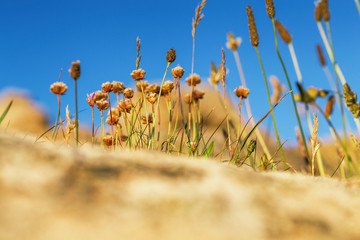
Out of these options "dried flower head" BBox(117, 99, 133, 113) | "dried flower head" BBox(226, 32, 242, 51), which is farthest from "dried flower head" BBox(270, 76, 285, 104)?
"dried flower head" BBox(117, 99, 133, 113)

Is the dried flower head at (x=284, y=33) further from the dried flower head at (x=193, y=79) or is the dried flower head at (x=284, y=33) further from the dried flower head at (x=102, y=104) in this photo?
the dried flower head at (x=102, y=104)

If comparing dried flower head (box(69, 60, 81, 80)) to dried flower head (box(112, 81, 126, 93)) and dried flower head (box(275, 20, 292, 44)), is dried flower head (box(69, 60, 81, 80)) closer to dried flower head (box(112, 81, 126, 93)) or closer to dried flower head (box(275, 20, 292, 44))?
dried flower head (box(112, 81, 126, 93))

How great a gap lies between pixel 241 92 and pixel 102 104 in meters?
0.83

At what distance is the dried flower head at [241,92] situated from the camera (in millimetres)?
1863

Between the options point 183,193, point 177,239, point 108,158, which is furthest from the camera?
point 108,158

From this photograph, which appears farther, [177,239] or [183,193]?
[183,193]

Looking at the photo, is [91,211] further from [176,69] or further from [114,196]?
[176,69]

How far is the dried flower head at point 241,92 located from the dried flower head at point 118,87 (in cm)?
69

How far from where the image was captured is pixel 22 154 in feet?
2.30

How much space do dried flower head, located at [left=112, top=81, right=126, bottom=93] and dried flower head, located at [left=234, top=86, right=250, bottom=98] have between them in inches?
27.0

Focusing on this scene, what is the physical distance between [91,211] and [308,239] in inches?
16.3

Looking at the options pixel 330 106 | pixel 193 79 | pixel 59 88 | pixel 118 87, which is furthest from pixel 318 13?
pixel 59 88

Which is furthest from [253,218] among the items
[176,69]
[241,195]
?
[176,69]

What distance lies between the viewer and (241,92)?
1874 millimetres
